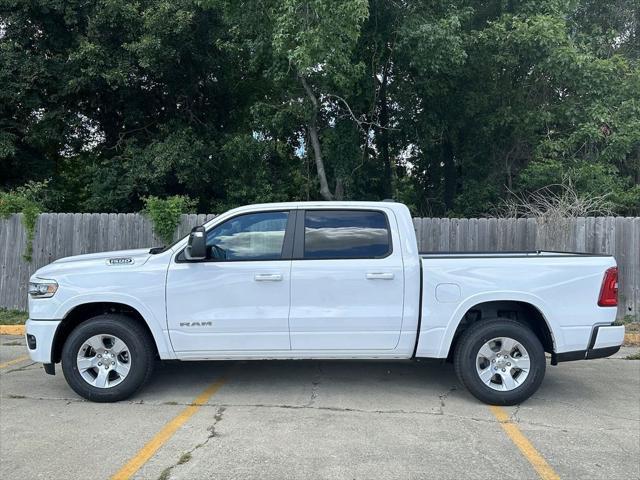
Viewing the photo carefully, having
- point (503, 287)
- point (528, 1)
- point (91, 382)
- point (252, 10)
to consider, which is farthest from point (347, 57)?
point (91, 382)

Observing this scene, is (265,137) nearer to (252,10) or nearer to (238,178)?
(238,178)

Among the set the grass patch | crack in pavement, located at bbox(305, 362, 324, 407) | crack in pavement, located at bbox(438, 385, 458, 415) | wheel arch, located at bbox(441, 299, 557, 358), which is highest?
wheel arch, located at bbox(441, 299, 557, 358)

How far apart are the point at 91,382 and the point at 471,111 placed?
11488 millimetres

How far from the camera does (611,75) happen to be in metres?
12.4

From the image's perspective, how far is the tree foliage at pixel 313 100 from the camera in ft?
39.5

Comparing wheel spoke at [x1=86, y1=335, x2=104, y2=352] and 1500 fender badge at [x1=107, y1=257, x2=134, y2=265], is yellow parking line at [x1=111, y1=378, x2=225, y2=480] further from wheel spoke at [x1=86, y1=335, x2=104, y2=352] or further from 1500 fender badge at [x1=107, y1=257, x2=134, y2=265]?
1500 fender badge at [x1=107, y1=257, x2=134, y2=265]

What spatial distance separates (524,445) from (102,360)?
157 inches

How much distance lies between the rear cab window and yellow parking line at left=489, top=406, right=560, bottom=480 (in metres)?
1.87

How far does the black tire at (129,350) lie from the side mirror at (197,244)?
98 centimetres

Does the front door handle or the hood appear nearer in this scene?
the front door handle

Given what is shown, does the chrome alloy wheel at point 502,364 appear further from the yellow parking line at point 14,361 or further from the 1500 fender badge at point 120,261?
the yellow parking line at point 14,361

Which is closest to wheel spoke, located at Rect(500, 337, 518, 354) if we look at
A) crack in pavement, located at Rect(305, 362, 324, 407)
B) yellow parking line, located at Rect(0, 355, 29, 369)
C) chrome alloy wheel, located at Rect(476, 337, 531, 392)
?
chrome alloy wheel, located at Rect(476, 337, 531, 392)

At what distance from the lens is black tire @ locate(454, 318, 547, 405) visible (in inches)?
213

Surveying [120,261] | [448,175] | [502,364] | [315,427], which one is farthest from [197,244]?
Result: [448,175]
